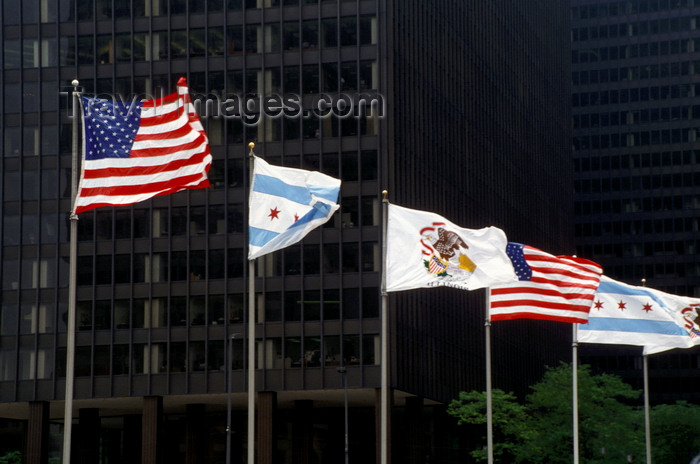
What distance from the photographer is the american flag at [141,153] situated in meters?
44.1

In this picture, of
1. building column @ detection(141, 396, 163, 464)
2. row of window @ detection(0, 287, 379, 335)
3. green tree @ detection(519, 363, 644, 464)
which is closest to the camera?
row of window @ detection(0, 287, 379, 335)

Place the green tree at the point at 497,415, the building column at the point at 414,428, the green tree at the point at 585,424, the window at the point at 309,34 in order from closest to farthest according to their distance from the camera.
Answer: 1. the window at the point at 309,34
2. the green tree at the point at 497,415
3. the building column at the point at 414,428
4. the green tree at the point at 585,424

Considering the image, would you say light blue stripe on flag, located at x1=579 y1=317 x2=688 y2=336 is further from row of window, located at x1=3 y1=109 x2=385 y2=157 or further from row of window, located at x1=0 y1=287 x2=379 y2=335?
row of window, located at x1=3 y1=109 x2=385 y2=157

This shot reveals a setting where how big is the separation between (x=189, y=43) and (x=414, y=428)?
37.5 metres

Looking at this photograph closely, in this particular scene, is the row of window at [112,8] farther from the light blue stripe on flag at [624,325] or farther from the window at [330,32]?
the light blue stripe on flag at [624,325]

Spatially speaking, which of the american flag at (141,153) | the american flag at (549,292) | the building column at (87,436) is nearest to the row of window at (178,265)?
the building column at (87,436)

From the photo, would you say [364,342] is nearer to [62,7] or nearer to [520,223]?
[62,7]

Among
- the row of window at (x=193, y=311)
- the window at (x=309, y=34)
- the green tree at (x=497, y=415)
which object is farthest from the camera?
the green tree at (x=497, y=415)

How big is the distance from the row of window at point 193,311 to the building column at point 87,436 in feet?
37.7

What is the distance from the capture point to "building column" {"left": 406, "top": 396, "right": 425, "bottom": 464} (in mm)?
122125

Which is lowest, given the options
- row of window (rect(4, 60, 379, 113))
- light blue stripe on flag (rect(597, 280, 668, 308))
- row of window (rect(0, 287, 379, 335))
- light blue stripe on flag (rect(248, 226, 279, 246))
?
light blue stripe on flag (rect(248, 226, 279, 246))

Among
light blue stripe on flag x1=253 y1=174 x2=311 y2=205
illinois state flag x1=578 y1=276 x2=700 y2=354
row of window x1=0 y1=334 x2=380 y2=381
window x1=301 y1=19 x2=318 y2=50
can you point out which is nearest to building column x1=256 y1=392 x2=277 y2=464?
row of window x1=0 y1=334 x2=380 y2=381

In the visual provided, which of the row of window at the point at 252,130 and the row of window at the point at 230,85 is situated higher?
the row of window at the point at 230,85

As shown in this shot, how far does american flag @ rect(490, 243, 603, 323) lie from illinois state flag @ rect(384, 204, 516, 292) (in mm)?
5091
